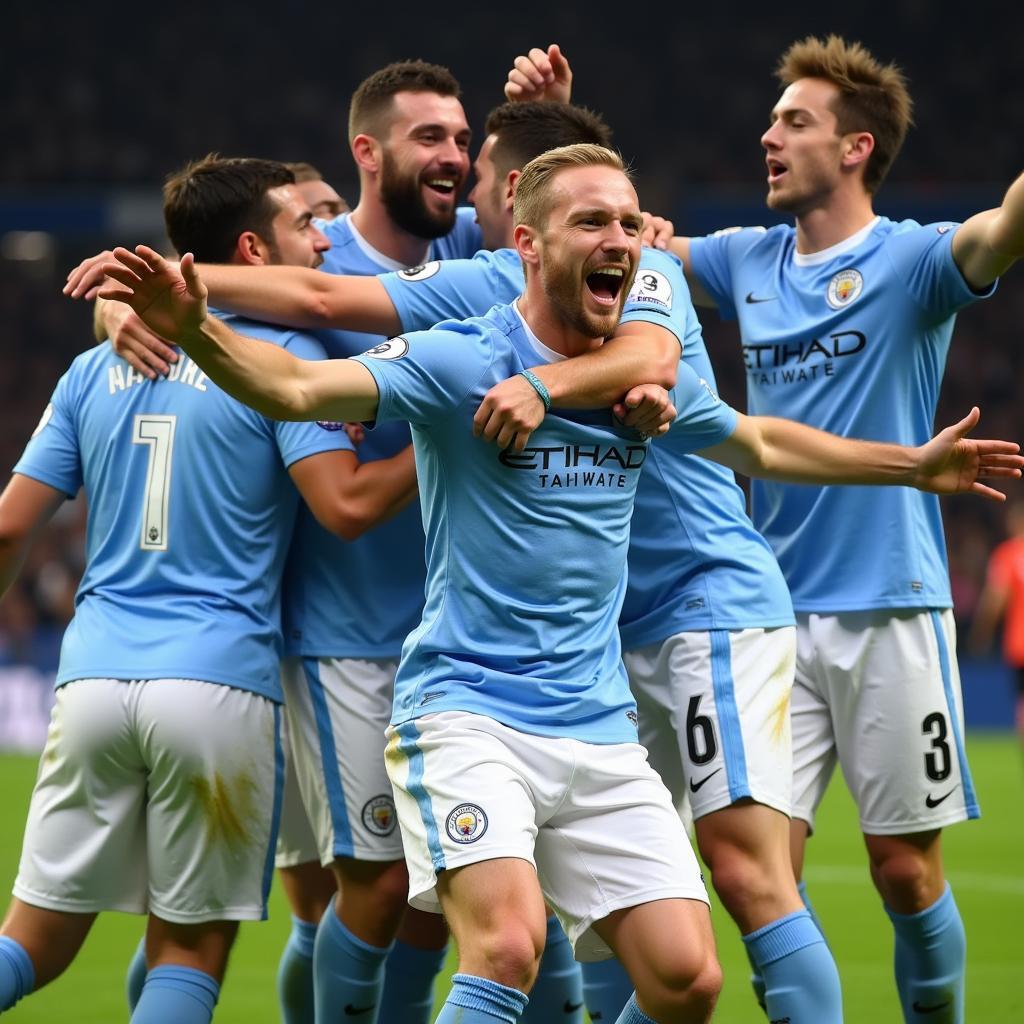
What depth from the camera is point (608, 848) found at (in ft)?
12.0

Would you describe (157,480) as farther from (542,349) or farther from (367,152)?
(367,152)

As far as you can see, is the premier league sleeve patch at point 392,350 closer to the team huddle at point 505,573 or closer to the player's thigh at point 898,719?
the team huddle at point 505,573

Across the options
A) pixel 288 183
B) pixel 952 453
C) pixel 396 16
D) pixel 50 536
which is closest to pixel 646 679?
pixel 952 453

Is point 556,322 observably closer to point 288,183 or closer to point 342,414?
point 342,414

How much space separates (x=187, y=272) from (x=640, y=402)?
1073 mm

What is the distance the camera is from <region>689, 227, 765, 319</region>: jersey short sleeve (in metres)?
5.53

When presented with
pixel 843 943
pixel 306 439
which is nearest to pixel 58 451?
pixel 306 439

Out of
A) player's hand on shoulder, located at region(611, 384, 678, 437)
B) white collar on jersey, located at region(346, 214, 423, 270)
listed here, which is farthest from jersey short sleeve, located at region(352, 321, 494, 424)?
white collar on jersey, located at region(346, 214, 423, 270)

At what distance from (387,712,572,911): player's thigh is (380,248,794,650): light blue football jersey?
0.94 meters

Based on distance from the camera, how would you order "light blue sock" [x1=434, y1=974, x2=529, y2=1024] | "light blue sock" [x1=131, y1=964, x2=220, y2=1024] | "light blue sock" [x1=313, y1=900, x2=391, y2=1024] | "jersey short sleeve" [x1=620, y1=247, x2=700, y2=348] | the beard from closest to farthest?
"light blue sock" [x1=434, y1=974, x2=529, y2=1024] < "light blue sock" [x1=131, y1=964, x2=220, y2=1024] < "jersey short sleeve" [x1=620, y1=247, x2=700, y2=348] < "light blue sock" [x1=313, y1=900, x2=391, y2=1024] < the beard

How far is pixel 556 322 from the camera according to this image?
3938 mm

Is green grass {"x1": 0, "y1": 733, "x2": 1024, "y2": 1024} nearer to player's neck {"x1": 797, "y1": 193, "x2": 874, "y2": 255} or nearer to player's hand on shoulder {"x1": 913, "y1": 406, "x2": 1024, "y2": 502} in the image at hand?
player's hand on shoulder {"x1": 913, "y1": 406, "x2": 1024, "y2": 502}

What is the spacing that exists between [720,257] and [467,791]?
2625 millimetres

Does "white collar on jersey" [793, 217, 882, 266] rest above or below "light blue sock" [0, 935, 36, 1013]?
above
